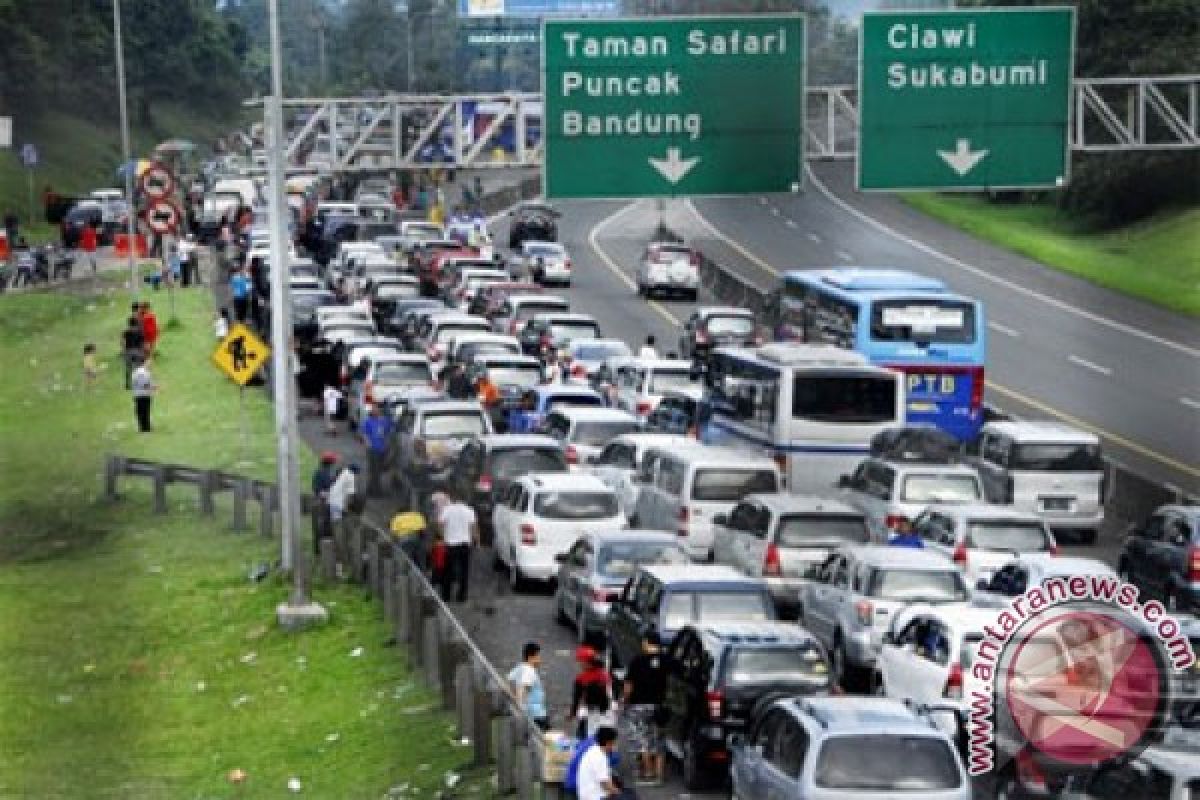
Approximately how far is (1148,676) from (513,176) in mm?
77491

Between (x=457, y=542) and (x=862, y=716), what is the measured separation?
982 cm

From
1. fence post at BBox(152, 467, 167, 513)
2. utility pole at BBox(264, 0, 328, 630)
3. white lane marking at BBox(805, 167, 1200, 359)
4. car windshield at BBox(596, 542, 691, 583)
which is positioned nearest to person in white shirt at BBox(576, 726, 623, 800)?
car windshield at BBox(596, 542, 691, 583)

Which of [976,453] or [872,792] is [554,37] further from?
[872,792]

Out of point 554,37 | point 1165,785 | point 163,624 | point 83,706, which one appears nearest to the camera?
point 1165,785

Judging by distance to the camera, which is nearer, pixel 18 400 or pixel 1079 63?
pixel 18 400

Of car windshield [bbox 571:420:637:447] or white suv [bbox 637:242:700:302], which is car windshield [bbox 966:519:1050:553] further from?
white suv [bbox 637:242:700:302]

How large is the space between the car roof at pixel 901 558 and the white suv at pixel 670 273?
121ft

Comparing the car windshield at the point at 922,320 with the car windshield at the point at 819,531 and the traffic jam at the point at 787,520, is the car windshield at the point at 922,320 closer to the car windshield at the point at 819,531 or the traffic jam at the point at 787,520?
the traffic jam at the point at 787,520

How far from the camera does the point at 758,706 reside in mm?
16578

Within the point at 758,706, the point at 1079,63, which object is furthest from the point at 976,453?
the point at 1079,63

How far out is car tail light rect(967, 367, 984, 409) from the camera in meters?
34.1

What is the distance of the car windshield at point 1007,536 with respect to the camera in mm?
23547

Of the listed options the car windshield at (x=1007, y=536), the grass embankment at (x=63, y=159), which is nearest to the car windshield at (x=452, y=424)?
the car windshield at (x=1007, y=536)

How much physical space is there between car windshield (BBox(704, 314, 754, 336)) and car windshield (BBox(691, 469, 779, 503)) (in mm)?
18185
